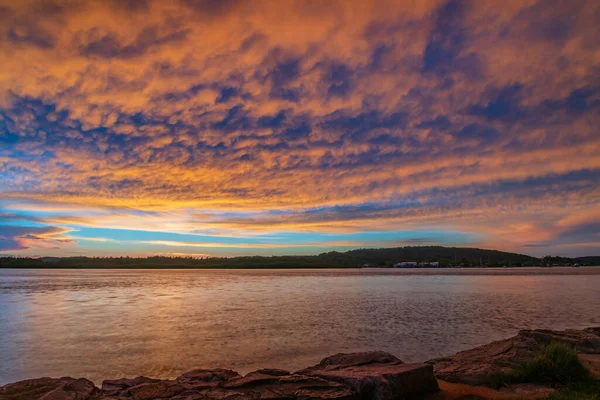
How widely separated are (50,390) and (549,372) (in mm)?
13573

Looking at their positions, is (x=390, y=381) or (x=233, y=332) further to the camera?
(x=233, y=332)

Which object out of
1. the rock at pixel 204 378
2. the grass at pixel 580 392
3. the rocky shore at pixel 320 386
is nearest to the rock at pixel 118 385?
the rocky shore at pixel 320 386

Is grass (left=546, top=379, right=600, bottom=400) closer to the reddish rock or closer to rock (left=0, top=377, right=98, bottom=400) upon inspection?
the reddish rock

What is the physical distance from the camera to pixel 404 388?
9883 mm

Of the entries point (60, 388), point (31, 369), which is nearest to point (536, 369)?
point (60, 388)

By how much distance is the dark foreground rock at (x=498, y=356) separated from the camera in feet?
38.6

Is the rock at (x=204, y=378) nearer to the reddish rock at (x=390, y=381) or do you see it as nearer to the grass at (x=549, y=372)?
the reddish rock at (x=390, y=381)

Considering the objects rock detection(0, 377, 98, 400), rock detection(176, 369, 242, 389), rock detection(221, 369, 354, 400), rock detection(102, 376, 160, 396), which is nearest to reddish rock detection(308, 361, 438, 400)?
rock detection(221, 369, 354, 400)

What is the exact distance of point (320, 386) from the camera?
10.1 meters

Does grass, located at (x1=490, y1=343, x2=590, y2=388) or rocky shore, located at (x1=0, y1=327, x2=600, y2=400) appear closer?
rocky shore, located at (x1=0, y1=327, x2=600, y2=400)

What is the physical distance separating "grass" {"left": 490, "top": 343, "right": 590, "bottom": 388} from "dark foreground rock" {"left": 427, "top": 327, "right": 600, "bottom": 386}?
1.29 ft

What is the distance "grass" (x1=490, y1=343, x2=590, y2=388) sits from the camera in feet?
36.1

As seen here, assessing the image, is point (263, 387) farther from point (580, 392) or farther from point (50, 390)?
point (580, 392)

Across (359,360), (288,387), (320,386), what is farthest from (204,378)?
(359,360)
